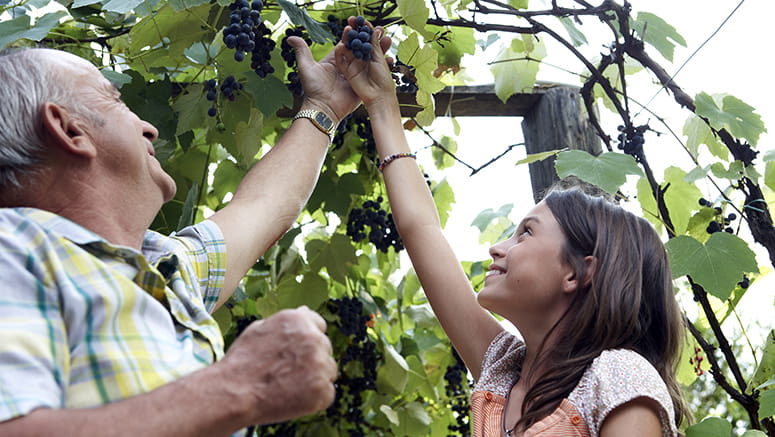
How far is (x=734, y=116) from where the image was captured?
1854mm

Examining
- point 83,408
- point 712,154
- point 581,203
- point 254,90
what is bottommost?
point 83,408

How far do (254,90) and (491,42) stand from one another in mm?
825

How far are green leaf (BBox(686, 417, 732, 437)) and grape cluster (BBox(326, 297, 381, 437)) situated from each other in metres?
1.07

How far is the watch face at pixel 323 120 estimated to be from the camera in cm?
171

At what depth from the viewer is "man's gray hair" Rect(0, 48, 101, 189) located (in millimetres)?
1057

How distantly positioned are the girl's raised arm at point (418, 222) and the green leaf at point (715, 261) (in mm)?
402

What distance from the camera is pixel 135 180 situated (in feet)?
3.78

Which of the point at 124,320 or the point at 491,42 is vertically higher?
the point at 491,42

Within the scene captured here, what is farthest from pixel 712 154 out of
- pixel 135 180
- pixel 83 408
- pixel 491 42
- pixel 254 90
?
pixel 83 408

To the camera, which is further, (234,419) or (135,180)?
(135,180)

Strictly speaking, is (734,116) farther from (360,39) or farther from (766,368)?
(360,39)

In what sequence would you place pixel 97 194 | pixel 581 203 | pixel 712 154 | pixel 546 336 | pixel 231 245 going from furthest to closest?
pixel 712 154
pixel 581 203
pixel 546 336
pixel 231 245
pixel 97 194

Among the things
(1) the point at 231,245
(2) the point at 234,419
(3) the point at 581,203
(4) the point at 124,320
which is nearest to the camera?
(2) the point at 234,419

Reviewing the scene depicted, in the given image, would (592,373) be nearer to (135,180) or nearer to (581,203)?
(581,203)
